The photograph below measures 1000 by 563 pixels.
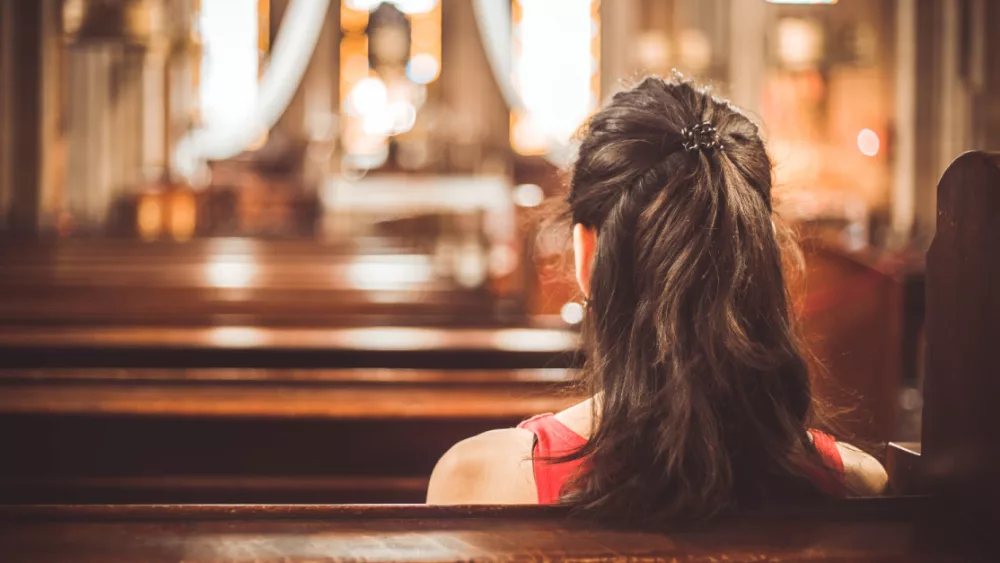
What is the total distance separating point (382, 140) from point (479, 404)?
34.5 ft

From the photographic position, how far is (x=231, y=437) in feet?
5.21

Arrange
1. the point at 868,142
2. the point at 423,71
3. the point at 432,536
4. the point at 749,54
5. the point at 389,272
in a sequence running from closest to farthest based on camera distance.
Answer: the point at 432,536, the point at 389,272, the point at 749,54, the point at 868,142, the point at 423,71

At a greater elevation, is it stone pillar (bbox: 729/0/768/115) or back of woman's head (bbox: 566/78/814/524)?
stone pillar (bbox: 729/0/768/115)

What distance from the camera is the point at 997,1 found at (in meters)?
6.32

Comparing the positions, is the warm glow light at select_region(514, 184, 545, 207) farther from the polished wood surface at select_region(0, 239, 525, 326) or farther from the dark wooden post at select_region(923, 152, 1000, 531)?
the dark wooden post at select_region(923, 152, 1000, 531)

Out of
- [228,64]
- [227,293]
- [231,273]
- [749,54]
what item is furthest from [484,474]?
[228,64]

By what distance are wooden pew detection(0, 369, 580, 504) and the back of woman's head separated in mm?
727

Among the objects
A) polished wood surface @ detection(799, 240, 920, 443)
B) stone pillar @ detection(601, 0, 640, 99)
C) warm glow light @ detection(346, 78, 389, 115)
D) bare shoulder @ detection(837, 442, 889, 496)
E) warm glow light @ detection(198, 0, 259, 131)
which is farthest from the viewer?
warm glow light @ detection(346, 78, 389, 115)

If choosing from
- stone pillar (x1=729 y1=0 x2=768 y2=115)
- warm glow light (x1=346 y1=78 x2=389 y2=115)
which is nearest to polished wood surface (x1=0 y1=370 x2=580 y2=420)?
stone pillar (x1=729 y1=0 x2=768 y2=115)

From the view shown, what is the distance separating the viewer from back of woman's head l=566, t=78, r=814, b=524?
794mm

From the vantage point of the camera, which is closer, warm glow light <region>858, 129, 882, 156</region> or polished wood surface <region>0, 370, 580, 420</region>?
polished wood surface <region>0, 370, 580, 420</region>

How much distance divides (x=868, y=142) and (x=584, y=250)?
35.5 ft

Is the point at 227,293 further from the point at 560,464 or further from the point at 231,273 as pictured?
the point at 560,464

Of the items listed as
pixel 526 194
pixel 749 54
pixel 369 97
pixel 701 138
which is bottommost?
pixel 701 138
